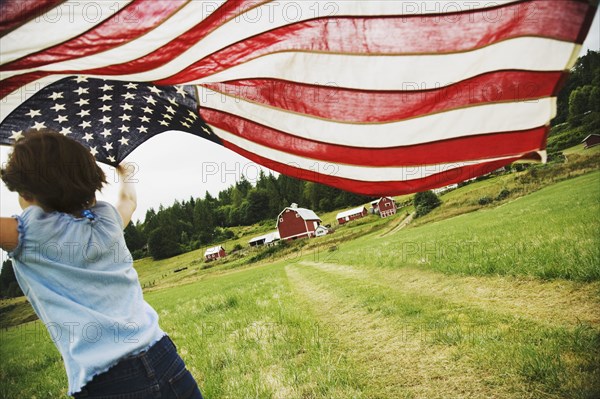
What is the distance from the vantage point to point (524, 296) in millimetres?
5105

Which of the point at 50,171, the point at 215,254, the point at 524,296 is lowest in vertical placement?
the point at 215,254

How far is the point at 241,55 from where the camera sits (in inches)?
118

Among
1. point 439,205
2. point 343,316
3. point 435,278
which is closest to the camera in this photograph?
point 343,316

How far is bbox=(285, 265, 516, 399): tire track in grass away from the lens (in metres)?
3.06

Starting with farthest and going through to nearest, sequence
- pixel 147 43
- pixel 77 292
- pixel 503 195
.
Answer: pixel 503 195
pixel 147 43
pixel 77 292

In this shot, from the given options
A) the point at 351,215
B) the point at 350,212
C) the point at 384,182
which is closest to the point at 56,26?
the point at 384,182

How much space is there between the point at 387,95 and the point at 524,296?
402cm

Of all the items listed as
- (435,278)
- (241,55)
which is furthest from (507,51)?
(435,278)

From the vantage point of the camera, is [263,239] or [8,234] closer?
[8,234]

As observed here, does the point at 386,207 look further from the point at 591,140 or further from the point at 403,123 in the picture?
the point at 403,123

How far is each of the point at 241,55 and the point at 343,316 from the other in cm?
498

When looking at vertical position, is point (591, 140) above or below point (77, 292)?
above

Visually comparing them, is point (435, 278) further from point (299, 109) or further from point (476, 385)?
point (299, 109)

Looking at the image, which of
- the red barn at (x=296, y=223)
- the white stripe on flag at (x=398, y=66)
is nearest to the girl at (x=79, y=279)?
the white stripe on flag at (x=398, y=66)
